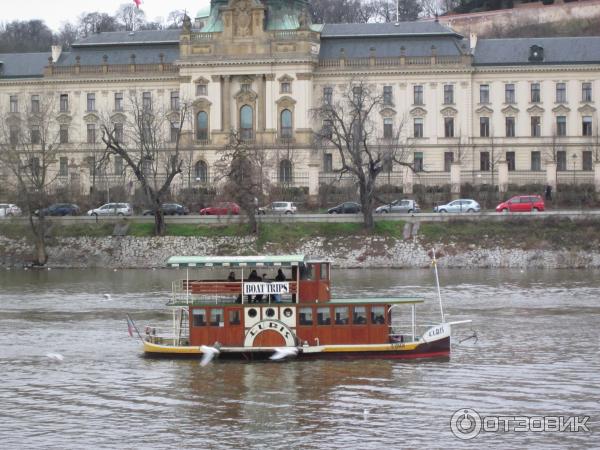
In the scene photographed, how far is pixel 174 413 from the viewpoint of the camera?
4219 cm

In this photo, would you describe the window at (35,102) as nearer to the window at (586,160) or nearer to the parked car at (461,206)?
the parked car at (461,206)

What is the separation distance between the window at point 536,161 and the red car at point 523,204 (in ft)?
78.6

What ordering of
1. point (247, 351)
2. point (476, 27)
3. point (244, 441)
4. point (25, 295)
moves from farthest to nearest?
point (476, 27), point (25, 295), point (247, 351), point (244, 441)

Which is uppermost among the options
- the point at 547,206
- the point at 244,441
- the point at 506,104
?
the point at 506,104

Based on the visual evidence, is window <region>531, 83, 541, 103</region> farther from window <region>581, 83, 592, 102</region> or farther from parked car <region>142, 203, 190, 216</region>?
parked car <region>142, 203, 190, 216</region>

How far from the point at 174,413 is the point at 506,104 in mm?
85611

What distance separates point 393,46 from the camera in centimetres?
12425

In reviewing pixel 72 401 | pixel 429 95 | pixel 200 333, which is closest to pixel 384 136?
pixel 429 95

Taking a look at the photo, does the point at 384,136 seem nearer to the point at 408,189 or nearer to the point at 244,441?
the point at 408,189

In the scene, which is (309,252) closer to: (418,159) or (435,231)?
(435,231)

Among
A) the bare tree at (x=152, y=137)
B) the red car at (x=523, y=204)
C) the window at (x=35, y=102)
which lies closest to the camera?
the red car at (x=523, y=204)

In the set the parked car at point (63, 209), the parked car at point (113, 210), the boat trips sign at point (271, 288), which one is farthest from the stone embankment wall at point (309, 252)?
the boat trips sign at point (271, 288)

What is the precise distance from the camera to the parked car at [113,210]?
10106cm

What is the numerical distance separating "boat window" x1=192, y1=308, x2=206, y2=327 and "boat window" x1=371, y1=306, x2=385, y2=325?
6478 millimetres
